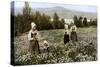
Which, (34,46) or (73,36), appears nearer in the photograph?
(34,46)

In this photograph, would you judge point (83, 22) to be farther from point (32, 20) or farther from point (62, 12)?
point (32, 20)

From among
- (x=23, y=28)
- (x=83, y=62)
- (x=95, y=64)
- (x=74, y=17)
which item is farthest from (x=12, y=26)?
(x=95, y=64)

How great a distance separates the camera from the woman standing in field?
2232mm

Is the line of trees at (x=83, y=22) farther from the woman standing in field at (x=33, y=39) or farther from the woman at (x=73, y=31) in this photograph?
the woman standing in field at (x=33, y=39)

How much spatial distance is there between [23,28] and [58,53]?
1.74 feet

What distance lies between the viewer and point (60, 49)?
238 centimetres

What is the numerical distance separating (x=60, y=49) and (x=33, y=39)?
1.21ft

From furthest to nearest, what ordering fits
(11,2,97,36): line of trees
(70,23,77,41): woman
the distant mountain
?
(70,23,77,41): woman
the distant mountain
(11,2,97,36): line of trees

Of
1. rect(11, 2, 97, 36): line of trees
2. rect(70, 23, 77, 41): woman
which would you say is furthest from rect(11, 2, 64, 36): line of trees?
rect(70, 23, 77, 41): woman

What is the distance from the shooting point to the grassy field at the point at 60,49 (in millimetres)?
2189

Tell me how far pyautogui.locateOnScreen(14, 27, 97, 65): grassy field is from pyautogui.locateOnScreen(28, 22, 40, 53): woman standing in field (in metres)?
0.05

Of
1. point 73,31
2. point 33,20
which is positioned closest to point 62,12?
point 73,31

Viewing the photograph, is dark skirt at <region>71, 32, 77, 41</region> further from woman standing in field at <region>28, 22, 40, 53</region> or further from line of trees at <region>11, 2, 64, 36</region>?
woman standing in field at <region>28, 22, 40, 53</region>
